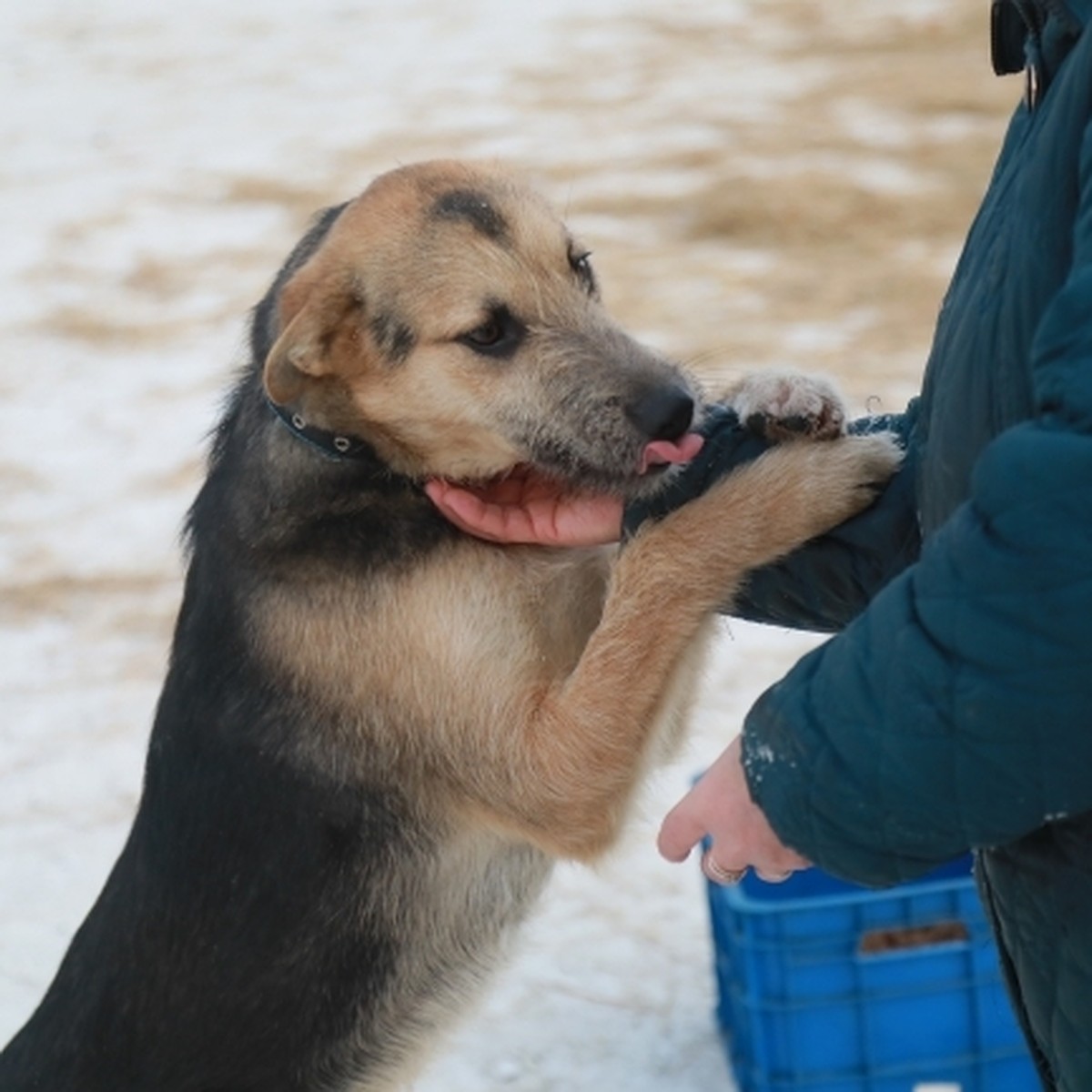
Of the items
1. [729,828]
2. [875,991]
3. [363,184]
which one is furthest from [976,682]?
[363,184]

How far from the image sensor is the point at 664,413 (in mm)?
3059

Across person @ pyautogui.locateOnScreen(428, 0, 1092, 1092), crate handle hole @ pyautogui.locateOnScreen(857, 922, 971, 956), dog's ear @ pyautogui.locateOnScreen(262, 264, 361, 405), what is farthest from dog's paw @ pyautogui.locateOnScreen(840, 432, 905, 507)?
crate handle hole @ pyautogui.locateOnScreen(857, 922, 971, 956)

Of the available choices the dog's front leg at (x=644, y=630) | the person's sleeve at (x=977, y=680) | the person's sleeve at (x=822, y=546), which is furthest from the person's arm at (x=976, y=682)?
the dog's front leg at (x=644, y=630)

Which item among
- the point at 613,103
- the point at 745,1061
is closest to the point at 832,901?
the point at 745,1061

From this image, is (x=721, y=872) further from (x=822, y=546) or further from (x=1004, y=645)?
(x=822, y=546)

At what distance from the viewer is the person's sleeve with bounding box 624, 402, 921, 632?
8.91 ft

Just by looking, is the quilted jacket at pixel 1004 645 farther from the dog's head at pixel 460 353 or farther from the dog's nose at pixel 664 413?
the dog's head at pixel 460 353

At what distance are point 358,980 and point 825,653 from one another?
5.33 feet

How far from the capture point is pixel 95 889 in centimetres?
486

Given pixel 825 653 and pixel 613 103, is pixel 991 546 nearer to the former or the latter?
pixel 825 653

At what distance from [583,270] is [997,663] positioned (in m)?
1.95

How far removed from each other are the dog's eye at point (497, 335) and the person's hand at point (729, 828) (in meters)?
1.36

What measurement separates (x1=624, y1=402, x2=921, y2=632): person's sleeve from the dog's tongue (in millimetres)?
54

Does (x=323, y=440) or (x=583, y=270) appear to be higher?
(x=583, y=270)
